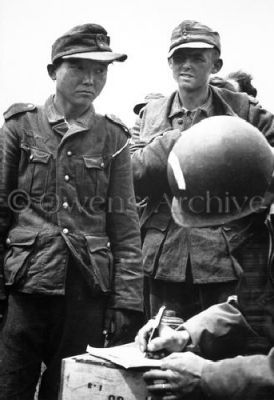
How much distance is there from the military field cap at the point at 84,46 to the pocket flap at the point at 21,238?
103cm

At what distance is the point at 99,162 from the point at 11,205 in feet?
1.83

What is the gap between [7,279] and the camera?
386 cm

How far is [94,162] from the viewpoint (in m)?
4.10

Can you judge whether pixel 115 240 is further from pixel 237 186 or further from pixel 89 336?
pixel 237 186

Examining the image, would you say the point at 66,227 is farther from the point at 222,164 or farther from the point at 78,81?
the point at 222,164

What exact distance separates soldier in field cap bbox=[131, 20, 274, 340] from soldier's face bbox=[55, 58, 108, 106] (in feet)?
2.08

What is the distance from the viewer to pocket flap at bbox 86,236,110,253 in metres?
3.97

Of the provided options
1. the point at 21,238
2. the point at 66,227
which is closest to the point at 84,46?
the point at 66,227

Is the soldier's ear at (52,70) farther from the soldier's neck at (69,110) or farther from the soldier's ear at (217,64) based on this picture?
the soldier's ear at (217,64)

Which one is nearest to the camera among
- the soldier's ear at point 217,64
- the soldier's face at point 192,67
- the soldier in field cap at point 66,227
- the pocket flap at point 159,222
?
the soldier in field cap at point 66,227

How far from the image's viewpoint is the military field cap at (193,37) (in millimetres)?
4866

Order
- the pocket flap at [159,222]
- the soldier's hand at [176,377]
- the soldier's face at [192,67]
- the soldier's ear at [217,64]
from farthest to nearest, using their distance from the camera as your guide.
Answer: the soldier's ear at [217,64] < the soldier's face at [192,67] < the pocket flap at [159,222] < the soldier's hand at [176,377]

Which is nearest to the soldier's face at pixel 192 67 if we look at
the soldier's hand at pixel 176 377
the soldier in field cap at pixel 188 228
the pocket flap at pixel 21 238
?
the soldier in field cap at pixel 188 228

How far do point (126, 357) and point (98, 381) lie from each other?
18 cm
